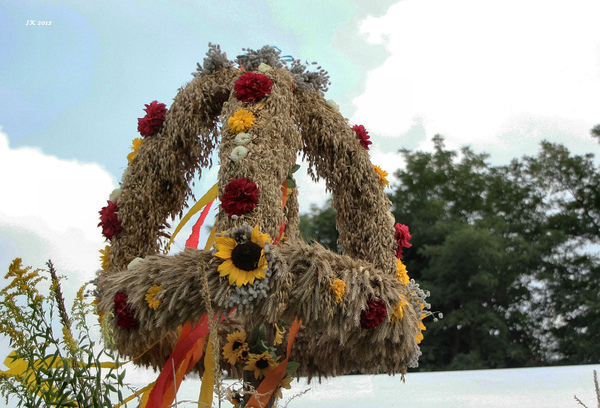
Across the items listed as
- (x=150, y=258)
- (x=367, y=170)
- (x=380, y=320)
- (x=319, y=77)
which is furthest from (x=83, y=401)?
(x=319, y=77)

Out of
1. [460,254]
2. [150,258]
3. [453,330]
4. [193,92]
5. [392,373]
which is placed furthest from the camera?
[453,330]

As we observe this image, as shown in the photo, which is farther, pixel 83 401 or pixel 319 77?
pixel 319 77

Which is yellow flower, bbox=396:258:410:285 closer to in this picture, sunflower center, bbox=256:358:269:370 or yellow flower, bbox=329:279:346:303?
yellow flower, bbox=329:279:346:303

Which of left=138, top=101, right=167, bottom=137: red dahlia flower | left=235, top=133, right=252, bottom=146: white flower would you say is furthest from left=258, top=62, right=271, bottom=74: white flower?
left=138, top=101, right=167, bottom=137: red dahlia flower

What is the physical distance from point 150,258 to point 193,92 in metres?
1.00

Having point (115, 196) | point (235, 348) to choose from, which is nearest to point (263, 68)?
point (115, 196)

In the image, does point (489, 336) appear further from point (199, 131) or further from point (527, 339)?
point (199, 131)

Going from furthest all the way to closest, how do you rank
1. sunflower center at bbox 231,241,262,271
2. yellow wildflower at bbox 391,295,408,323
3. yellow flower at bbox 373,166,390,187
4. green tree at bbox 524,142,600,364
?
green tree at bbox 524,142,600,364 → yellow flower at bbox 373,166,390,187 → yellow wildflower at bbox 391,295,408,323 → sunflower center at bbox 231,241,262,271

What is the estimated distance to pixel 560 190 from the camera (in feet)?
37.6

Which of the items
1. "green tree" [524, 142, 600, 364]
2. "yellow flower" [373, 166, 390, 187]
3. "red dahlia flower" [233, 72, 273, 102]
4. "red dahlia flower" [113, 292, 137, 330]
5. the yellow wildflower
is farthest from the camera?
"green tree" [524, 142, 600, 364]

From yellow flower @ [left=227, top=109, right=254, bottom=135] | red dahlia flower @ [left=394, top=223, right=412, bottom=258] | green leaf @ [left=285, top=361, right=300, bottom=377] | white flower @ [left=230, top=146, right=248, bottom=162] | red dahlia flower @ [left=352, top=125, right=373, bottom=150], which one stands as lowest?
green leaf @ [left=285, top=361, right=300, bottom=377]

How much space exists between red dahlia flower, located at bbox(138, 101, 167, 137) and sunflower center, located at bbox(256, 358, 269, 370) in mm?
1347

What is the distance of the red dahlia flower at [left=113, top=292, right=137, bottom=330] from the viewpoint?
7.55 feet

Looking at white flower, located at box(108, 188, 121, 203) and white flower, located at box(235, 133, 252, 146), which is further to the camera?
white flower, located at box(108, 188, 121, 203)
